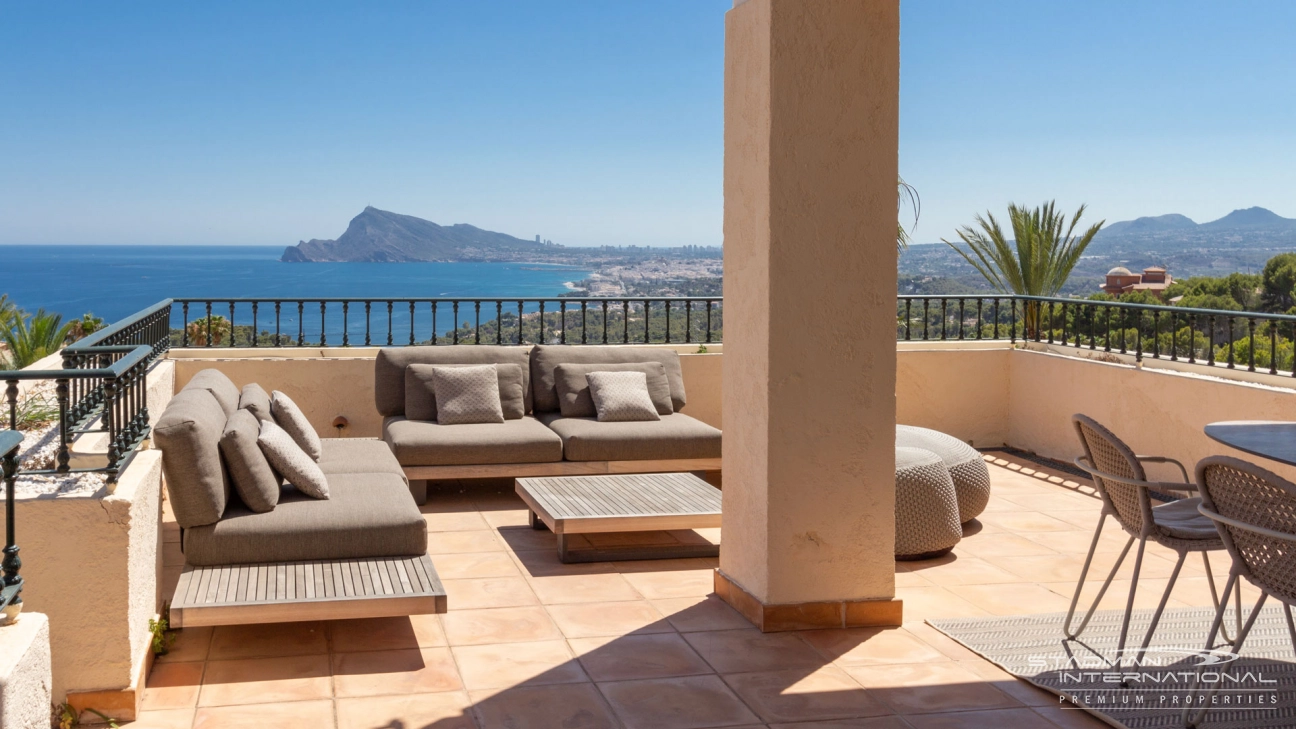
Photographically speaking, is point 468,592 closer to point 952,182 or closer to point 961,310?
point 961,310

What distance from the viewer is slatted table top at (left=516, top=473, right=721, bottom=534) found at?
495cm

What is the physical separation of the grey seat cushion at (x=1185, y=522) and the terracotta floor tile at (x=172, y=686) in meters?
3.21

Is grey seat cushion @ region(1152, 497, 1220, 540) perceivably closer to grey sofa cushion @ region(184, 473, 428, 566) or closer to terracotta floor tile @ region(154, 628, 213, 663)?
grey sofa cushion @ region(184, 473, 428, 566)

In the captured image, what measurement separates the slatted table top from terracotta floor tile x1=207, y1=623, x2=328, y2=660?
128 cm

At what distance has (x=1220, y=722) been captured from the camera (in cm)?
311

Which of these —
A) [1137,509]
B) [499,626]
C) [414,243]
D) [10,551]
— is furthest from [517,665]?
[414,243]

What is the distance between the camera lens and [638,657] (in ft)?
12.4

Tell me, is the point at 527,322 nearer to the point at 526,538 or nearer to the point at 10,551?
the point at 526,538

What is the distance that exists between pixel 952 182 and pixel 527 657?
30.9m

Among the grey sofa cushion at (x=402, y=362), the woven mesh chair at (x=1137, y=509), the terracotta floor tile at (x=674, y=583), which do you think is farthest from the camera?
the grey sofa cushion at (x=402, y=362)

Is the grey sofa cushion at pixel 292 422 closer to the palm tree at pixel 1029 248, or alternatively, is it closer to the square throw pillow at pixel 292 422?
the square throw pillow at pixel 292 422

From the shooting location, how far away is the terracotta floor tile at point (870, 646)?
3.78m

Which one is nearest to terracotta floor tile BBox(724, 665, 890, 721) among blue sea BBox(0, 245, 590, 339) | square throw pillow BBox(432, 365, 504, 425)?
square throw pillow BBox(432, 365, 504, 425)

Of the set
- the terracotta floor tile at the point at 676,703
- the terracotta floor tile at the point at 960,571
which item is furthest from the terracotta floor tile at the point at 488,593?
the terracotta floor tile at the point at 960,571
